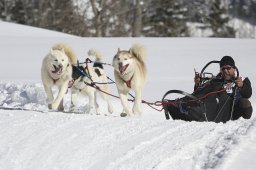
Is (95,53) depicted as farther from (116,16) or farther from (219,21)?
(219,21)

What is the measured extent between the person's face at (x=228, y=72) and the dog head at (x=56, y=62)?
1.68 m

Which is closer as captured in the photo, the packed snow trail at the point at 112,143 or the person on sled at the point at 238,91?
the packed snow trail at the point at 112,143

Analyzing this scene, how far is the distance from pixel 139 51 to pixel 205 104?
3.32 ft

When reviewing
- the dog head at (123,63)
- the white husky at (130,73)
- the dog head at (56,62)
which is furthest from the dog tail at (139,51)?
the dog head at (56,62)

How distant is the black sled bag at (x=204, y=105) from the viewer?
17.9ft

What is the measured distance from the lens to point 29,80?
9984 mm

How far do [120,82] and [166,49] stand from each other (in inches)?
288

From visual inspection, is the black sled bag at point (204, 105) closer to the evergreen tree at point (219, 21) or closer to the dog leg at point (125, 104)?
the dog leg at point (125, 104)

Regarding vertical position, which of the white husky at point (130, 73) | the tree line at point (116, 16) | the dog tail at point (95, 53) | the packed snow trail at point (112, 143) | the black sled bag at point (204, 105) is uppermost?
the tree line at point (116, 16)

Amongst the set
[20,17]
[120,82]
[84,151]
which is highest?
Result: [20,17]

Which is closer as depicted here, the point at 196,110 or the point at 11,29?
the point at 196,110

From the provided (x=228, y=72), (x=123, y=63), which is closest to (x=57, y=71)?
(x=123, y=63)

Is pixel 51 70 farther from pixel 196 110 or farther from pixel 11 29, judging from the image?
A: pixel 11 29

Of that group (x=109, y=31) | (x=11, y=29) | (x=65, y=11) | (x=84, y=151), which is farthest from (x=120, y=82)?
(x=65, y=11)
